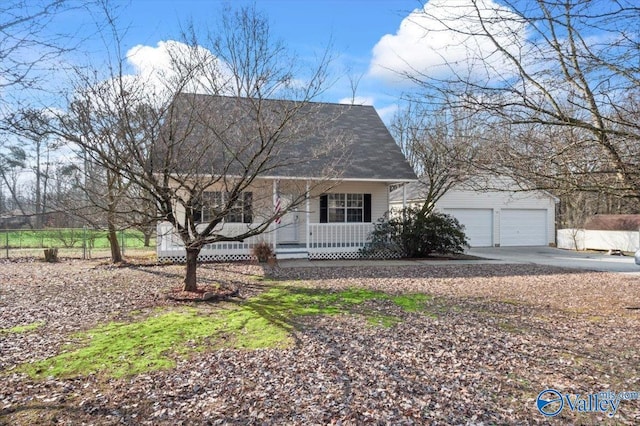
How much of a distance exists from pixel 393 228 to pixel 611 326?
29.0 feet

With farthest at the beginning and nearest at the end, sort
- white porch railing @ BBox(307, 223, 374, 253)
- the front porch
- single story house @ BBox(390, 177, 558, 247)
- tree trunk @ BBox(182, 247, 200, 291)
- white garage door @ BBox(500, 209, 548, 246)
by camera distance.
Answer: white garage door @ BBox(500, 209, 548, 246), single story house @ BBox(390, 177, 558, 247), white porch railing @ BBox(307, 223, 374, 253), the front porch, tree trunk @ BBox(182, 247, 200, 291)

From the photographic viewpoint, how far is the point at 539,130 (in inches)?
205

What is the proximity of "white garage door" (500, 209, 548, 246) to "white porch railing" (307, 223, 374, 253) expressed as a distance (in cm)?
999

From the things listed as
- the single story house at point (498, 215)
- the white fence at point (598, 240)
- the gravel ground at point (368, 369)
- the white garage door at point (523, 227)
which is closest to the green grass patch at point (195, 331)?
the gravel ground at point (368, 369)

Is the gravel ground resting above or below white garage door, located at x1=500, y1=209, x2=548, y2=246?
below

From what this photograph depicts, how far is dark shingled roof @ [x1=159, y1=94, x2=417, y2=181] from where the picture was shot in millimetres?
7398

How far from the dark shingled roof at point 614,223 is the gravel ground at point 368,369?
1362 centimetres

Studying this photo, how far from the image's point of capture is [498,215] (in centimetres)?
2041

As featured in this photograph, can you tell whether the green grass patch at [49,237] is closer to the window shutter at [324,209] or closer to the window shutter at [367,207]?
the window shutter at [324,209]

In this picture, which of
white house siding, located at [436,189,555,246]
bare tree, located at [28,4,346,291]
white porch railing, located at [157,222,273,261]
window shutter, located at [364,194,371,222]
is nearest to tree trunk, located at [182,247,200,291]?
bare tree, located at [28,4,346,291]

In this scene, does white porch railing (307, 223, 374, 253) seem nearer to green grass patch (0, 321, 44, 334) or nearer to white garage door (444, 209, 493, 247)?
white garage door (444, 209, 493, 247)

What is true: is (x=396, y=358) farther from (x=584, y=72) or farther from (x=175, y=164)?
(x=175, y=164)

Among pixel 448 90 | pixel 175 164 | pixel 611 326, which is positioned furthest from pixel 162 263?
pixel 611 326
